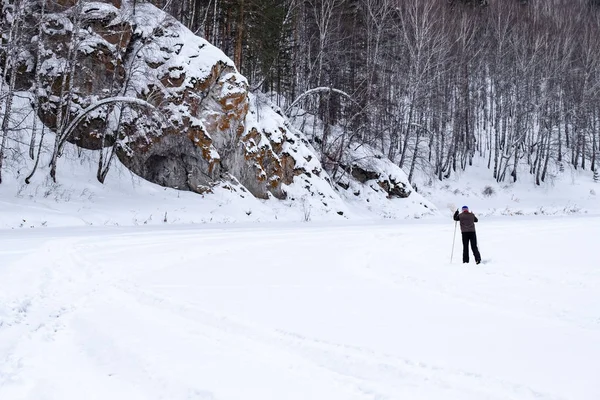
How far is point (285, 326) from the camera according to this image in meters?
5.41

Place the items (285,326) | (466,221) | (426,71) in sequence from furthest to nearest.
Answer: (426,71)
(466,221)
(285,326)

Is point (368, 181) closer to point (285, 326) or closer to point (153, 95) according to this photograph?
point (153, 95)

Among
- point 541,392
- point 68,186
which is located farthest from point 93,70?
point 541,392

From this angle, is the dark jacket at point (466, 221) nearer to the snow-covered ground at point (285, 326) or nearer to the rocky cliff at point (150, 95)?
the snow-covered ground at point (285, 326)

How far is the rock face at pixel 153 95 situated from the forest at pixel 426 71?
222cm

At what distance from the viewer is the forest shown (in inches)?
1217

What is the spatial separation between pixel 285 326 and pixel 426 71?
32.2 meters

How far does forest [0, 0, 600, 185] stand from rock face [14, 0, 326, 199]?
2.22 m

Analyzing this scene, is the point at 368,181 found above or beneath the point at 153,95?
beneath

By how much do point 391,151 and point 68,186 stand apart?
73.7ft

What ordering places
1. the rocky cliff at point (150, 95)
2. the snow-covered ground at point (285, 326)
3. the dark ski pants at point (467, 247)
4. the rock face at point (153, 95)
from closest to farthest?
the snow-covered ground at point (285, 326) → the dark ski pants at point (467, 247) → the rocky cliff at point (150, 95) → the rock face at point (153, 95)

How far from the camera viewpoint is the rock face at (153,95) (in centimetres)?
1983

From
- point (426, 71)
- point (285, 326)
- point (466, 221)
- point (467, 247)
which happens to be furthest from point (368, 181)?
point (285, 326)

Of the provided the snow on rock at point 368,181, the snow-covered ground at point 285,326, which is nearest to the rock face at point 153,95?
the snow on rock at point 368,181
